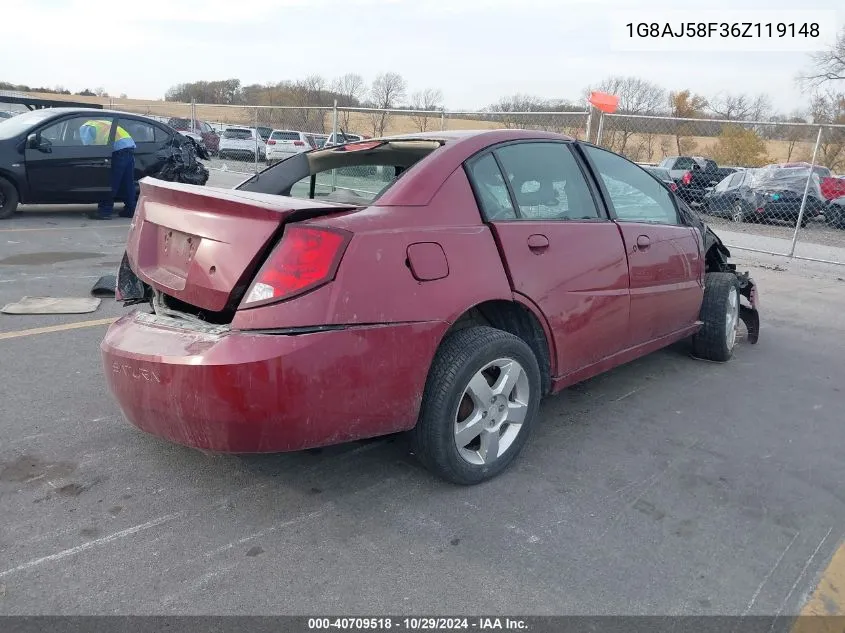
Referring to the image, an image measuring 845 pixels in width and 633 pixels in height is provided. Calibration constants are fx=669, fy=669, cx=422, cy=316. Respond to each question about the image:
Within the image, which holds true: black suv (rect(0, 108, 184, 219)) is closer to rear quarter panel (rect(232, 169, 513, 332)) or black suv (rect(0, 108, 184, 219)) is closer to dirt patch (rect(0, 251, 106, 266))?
dirt patch (rect(0, 251, 106, 266))

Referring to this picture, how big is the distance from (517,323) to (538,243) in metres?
0.38

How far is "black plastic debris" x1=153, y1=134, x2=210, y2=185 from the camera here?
10523 mm

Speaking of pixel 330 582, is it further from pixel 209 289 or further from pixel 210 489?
pixel 209 289

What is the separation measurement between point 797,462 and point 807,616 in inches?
50.3

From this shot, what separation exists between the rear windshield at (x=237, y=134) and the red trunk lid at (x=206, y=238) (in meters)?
20.7

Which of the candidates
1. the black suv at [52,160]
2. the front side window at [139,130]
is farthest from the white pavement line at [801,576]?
the front side window at [139,130]

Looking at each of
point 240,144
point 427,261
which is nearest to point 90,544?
point 427,261

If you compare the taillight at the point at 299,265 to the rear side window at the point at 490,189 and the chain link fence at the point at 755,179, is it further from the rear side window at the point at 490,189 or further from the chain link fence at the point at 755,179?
the chain link fence at the point at 755,179

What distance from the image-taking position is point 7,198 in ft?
29.9

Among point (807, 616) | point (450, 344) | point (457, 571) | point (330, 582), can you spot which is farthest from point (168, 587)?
point (807, 616)

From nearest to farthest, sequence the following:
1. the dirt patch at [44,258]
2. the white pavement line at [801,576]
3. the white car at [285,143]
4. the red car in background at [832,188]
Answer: the white pavement line at [801,576] → the dirt patch at [44,258] → the red car in background at [832,188] → the white car at [285,143]

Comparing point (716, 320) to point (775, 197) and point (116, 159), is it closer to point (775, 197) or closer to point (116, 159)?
point (116, 159)

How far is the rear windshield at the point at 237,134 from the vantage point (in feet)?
75.1

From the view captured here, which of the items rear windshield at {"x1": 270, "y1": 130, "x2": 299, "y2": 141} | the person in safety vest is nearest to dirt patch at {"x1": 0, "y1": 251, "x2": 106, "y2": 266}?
the person in safety vest
